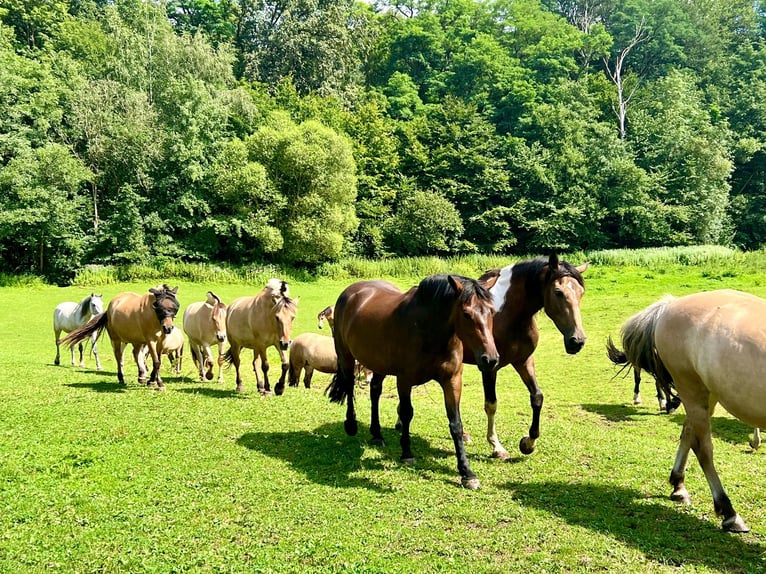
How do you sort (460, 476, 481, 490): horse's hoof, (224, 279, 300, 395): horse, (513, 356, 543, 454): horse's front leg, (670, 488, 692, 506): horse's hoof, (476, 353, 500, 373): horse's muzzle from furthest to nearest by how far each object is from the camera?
(224, 279, 300, 395): horse → (513, 356, 543, 454): horse's front leg → (460, 476, 481, 490): horse's hoof → (476, 353, 500, 373): horse's muzzle → (670, 488, 692, 506): horse's hoof

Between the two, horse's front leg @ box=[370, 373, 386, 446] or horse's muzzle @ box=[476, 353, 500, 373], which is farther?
horse's front leg @ box=[370, 373, 386, 446]

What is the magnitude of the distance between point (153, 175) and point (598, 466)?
43083mm

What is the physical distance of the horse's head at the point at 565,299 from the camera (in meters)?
6.43

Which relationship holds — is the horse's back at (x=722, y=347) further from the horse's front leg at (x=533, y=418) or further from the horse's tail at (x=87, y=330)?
the horse's tail at (x=87, y=330)

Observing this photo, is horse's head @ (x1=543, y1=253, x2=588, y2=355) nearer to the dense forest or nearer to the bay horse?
the bay horse

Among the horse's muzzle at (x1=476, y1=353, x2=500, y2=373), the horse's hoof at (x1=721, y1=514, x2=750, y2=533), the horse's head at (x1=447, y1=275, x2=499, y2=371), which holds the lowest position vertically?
the horse's hoof at (x1=721, y1=514, x2=750, y2=533)


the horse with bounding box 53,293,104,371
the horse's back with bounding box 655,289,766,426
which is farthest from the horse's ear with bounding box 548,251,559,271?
the horse with bounding box 53,293,104,371

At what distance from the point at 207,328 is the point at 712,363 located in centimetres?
1056

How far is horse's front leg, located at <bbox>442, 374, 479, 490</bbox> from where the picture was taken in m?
6.03

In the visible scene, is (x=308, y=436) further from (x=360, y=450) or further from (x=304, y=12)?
(x=304, y=12)

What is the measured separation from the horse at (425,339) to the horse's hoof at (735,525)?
230 centimetres

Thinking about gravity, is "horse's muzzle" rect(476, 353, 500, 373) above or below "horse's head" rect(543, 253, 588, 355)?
below

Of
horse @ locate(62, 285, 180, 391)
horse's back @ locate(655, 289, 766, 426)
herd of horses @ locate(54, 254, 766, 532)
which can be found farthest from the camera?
horse @ locate(62, 285, 180, 391)

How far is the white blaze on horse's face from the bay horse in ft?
5.89
